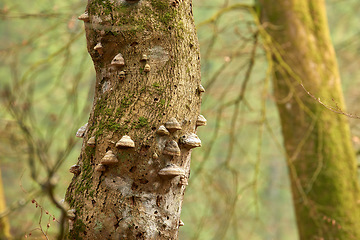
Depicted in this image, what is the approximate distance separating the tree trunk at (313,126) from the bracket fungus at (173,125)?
259 cm

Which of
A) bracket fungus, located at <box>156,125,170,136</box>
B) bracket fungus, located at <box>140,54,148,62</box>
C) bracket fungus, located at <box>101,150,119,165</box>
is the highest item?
bracket fungus, located at <box>140,54,148,62</box>

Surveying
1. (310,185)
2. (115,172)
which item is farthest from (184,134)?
(310,185)

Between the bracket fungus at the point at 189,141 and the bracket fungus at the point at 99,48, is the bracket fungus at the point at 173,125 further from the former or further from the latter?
the bracket fungus at the point at 99,48

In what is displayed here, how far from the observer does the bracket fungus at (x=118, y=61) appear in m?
2.12

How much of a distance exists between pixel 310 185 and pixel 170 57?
3113 mm

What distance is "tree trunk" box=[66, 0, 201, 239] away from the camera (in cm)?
201

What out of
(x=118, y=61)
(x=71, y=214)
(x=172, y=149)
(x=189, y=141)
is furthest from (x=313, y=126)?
(x=71, y=214)

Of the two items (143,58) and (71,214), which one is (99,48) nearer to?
(143,58)

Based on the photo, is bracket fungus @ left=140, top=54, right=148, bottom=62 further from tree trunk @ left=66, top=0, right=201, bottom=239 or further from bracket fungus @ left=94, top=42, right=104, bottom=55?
bracket fungus @ left=94, top=42, right=104, bottom=55

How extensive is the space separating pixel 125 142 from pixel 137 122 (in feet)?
0.48

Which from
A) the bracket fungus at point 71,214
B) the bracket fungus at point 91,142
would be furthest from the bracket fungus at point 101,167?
the bracket fungus at point 71,214

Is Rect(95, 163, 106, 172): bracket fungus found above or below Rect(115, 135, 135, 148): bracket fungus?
below

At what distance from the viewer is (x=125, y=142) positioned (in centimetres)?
195

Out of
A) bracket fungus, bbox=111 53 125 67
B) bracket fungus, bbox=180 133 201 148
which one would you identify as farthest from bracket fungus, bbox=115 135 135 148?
bracket fungus, bbox=111 53 125 67
